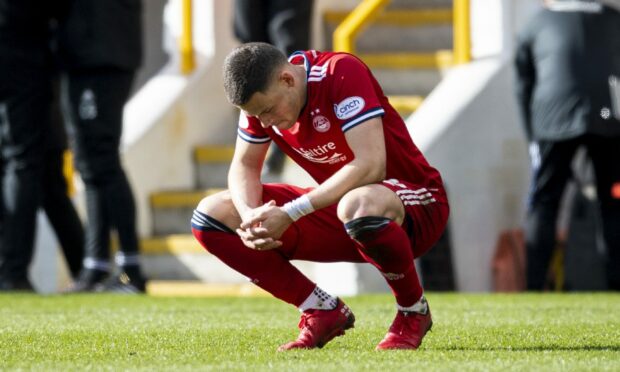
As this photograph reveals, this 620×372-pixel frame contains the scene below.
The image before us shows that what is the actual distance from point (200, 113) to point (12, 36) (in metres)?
2.91

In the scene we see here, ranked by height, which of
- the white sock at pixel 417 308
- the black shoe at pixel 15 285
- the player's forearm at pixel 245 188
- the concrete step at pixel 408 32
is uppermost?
the player's forearm at pixel 245 188

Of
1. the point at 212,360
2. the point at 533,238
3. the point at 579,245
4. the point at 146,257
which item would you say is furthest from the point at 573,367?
the point at 146,257

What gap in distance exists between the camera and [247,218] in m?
5.25

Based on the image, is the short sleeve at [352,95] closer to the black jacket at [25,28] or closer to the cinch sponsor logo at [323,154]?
the cinch sponsor logo at [323,154]

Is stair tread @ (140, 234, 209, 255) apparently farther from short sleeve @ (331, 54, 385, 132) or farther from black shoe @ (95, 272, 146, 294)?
short sleeve @ (331, 54, 385, 132)

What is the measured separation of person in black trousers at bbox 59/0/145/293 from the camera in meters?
8.88

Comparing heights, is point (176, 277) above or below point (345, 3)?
below

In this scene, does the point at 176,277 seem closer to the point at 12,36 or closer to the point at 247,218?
the point at 12,36


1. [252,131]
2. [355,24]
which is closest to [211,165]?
[355,24]

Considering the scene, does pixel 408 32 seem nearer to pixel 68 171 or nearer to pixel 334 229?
pixel 68 171

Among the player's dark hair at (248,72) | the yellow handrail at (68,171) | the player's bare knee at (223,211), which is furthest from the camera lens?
the yellow handrail at (68,171)

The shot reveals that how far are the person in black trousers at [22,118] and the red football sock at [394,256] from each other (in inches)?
164

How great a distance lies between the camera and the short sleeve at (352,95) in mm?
5203

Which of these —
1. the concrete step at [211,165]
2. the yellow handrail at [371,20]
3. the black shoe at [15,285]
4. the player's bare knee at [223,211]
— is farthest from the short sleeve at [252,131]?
the concrete step at [211,165]
